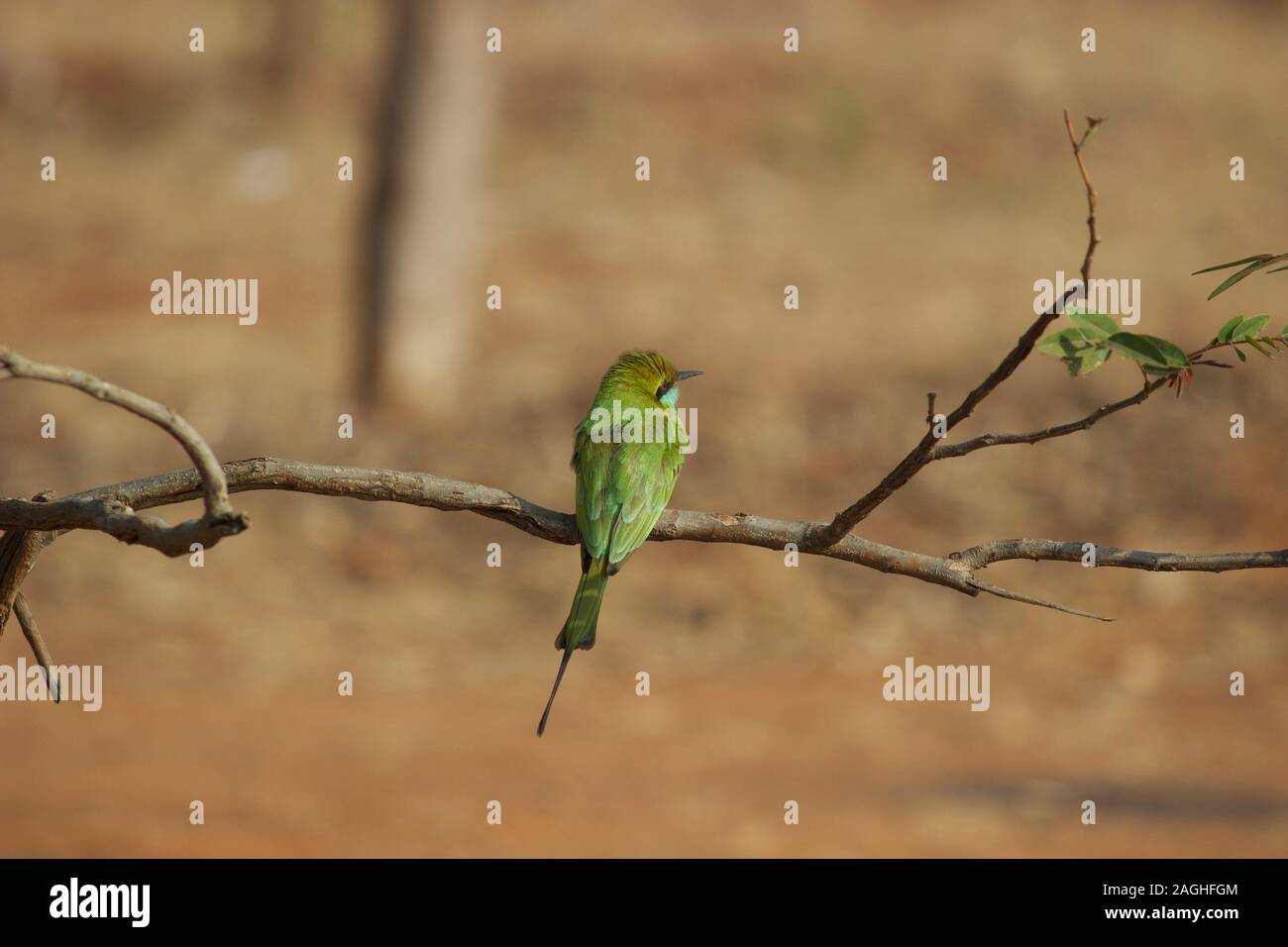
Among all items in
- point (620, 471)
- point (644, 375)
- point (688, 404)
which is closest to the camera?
point (620, 471)

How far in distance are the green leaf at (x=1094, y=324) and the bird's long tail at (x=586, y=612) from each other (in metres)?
1.29

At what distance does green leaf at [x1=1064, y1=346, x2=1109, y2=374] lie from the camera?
7.98 ft

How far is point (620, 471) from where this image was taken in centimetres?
379

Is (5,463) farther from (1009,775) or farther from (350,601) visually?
(1009,775)

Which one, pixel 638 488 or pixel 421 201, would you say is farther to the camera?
pixel 421 201

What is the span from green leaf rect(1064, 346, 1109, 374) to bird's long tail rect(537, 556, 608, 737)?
4.17 feet

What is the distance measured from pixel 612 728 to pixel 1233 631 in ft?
15.2

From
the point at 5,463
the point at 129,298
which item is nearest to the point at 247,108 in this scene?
the point at 129,298

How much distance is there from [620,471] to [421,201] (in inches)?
401

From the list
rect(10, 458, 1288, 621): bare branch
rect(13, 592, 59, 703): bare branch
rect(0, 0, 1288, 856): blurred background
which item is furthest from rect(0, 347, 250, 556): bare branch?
rect(0, 0, 1288, 856): blurred background

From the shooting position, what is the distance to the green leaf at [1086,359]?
7.98ft

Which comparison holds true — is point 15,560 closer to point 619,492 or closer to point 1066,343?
point 619,492

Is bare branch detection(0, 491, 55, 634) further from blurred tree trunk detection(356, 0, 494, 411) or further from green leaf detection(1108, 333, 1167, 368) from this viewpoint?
blurred tree trunk detection(356, 0, 494, 411)

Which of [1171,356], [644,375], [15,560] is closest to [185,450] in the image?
[15,560]
